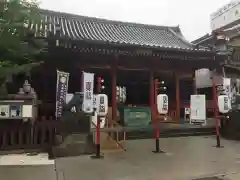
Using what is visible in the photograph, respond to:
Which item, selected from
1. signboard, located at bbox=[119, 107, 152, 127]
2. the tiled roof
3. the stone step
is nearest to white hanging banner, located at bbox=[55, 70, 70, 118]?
the stone step

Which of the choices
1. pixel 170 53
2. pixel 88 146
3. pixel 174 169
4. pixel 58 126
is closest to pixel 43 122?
pixel 58 126

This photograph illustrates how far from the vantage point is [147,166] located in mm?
7246

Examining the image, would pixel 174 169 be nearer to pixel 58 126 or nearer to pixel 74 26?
pixel 58 126

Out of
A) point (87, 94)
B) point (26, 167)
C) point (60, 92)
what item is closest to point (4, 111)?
point (60, 92)

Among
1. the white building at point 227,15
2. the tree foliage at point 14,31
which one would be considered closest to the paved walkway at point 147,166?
the tree foliage at point 14,31

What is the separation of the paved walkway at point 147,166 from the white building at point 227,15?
1264 inches

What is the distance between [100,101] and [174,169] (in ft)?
11.9

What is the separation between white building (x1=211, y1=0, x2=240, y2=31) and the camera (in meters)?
38.8

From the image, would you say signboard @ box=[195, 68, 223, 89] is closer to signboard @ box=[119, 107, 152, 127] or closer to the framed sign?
signboard @ box=[119, 107, 152, 127]

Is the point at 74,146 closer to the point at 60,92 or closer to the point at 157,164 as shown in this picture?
the point at 60,92

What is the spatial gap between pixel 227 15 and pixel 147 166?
132ft

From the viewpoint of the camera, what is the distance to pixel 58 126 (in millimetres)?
9398

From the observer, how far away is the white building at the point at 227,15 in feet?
127

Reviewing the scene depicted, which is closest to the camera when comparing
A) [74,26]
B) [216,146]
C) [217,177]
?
[217,177]
